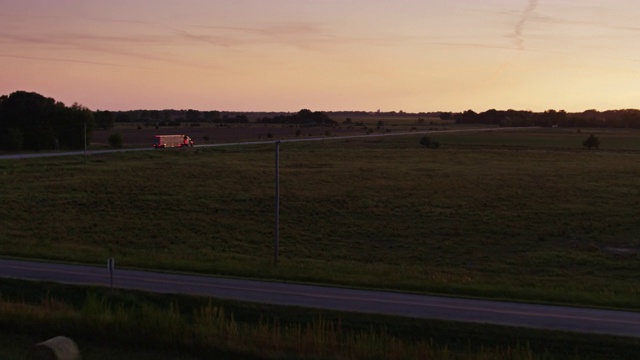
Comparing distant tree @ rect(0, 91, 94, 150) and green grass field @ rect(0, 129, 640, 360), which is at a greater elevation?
distant tree @ rect(0, 91, 94, 150)

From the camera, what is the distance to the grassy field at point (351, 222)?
2872cm

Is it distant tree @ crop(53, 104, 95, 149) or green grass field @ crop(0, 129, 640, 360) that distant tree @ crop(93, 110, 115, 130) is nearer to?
distant tree @ crop(53, 104, 95, 149)

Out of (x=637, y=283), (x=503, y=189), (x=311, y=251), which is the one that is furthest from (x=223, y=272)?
(x=503, y=189)

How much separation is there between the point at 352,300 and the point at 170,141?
279 ft

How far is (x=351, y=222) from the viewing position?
46.4 m

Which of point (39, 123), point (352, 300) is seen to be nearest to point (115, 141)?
point (39, 123)

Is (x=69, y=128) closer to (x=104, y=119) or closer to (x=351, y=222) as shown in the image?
(x=351, y=222)

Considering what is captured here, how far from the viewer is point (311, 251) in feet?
121

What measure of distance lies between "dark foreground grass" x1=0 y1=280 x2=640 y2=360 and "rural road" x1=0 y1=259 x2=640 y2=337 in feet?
3.37

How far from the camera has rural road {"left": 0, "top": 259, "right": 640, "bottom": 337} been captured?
20.2 m

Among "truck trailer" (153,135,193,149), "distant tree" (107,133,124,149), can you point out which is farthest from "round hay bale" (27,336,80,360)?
"distant tree" (107,133,124,149)

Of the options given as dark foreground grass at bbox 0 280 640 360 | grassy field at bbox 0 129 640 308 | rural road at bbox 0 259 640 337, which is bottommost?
grassy field at bbox 0 129 640 308

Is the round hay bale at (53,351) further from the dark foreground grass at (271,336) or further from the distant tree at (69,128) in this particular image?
the distant tree at (69,128)

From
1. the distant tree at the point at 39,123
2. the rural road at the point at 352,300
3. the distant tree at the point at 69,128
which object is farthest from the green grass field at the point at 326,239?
the distant tree at the point at 69,128
